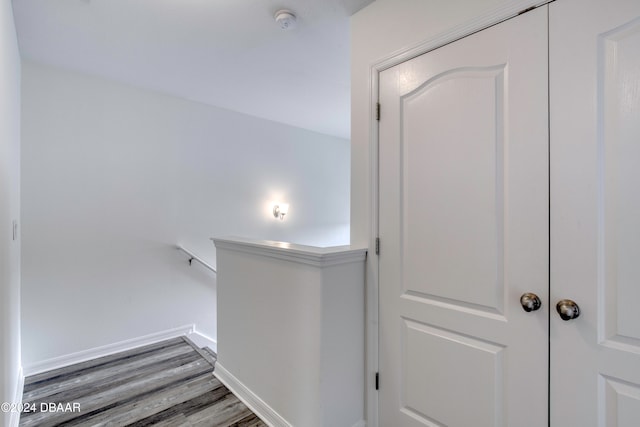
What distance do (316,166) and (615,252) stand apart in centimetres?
376

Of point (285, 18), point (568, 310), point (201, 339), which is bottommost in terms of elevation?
point (201, 339)

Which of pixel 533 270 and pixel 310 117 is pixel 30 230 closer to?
pixel 310 117

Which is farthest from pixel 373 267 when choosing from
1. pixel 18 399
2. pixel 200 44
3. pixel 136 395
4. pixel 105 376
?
pixel 18 399

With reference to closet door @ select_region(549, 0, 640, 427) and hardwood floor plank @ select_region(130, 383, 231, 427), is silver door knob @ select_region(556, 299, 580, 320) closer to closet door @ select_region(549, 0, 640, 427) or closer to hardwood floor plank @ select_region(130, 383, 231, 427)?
closet door @ select_region(549, 0, 640, 427)

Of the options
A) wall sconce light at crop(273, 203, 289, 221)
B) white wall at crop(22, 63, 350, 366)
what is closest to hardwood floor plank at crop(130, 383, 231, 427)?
white wall at crop(22, 63, 350, 366)

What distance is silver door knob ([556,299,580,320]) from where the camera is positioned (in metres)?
1.04

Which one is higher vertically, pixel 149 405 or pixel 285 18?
pixel 285 18

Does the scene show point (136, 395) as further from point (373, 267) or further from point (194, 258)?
point (373, 267)

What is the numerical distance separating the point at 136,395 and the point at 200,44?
2.40m

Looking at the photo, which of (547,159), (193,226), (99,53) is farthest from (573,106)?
(193,226)

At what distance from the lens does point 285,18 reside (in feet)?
5.95

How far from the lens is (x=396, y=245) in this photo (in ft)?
5.10

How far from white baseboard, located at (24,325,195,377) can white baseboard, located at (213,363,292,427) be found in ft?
3.32

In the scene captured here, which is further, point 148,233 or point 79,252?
point 148,233
